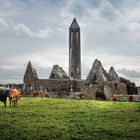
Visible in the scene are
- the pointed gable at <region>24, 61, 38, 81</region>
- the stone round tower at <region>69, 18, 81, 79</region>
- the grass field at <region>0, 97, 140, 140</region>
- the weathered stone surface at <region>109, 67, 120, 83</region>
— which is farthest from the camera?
the stone round tower at <region>69, 18, 81, 79</region>

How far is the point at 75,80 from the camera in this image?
88062 millimetres

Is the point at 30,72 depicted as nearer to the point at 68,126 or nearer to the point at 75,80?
the point at 75,80

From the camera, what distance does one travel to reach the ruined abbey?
225 feet

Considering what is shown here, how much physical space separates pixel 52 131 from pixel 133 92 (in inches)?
3242

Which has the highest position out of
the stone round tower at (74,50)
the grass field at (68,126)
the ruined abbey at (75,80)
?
the stone round tower at (74,50)

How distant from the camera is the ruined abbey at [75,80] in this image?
68500mm

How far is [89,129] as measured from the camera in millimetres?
23562

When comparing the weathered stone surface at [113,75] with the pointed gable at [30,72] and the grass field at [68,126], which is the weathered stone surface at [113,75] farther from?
the grass field at [68,126]

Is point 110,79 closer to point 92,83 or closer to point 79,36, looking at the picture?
point 92,83

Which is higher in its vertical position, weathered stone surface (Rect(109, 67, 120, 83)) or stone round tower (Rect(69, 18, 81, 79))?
stone round tower (Rect(69, 18, 81, 79))

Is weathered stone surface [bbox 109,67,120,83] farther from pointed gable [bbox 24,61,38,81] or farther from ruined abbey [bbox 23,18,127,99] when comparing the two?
pointed gable [bbox 24,61,38,81]

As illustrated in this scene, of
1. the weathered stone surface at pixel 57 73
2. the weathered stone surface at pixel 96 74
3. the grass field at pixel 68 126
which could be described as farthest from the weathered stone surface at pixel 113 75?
the grass field at pixel 68 126

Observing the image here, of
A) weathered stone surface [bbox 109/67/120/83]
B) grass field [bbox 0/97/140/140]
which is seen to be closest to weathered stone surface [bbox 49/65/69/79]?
weathered stone surface [bbox 109/67/120/83]

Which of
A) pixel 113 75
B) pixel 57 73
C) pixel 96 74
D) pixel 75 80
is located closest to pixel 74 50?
pixel 57 73
